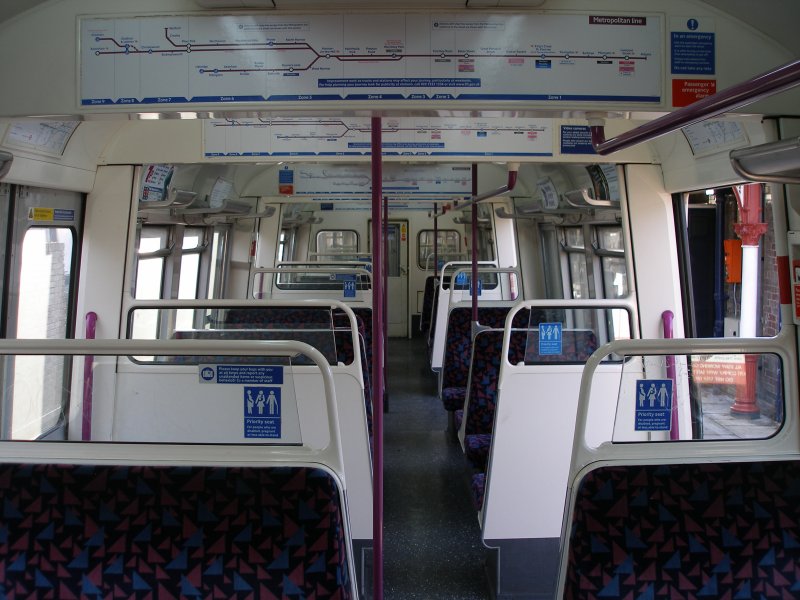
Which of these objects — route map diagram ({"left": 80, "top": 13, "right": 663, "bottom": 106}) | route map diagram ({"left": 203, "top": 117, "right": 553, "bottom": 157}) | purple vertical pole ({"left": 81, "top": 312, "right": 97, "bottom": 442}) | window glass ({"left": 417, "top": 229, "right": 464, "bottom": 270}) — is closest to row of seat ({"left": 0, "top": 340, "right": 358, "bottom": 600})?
route map diagram ({"left": 80, "top": 13, "right": 663, "bottom": 106})

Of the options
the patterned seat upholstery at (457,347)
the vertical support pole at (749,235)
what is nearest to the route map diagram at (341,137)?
the patterned seat upholstery at (457,347)

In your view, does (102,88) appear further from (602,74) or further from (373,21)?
(602,74)

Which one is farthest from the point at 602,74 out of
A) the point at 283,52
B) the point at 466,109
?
the point at 283,52

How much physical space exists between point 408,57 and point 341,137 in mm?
1880

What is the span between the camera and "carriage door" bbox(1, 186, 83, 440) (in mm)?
3209

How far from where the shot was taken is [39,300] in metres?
3.48

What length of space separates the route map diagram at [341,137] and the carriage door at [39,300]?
37.4 inches

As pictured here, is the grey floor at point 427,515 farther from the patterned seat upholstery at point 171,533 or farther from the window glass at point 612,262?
the window glass at point 612,262

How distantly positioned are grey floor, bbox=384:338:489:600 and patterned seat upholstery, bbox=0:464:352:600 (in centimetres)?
171

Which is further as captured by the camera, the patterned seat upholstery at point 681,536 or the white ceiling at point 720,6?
the white ceiling at point 720,6

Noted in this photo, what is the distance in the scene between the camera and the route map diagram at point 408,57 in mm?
1902

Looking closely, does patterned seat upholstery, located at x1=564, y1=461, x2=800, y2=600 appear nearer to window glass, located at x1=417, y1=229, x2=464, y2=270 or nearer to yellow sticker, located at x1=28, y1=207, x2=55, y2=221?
yellow sticker, located at x1=28, y1=207, x2=55, y2=221

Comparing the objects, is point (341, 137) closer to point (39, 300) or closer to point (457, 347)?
point (39, 300)

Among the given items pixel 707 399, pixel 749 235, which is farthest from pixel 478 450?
pixel 749 235
